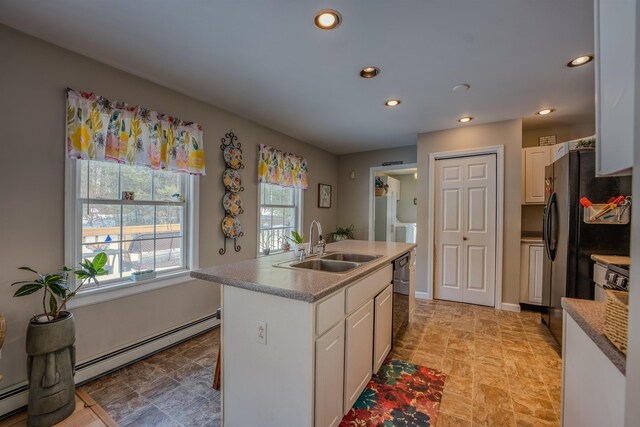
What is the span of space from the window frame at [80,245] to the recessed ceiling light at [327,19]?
1859 mm

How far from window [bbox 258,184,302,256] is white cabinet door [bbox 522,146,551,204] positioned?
10.1 feet

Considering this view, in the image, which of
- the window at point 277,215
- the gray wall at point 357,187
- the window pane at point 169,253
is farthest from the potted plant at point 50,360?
the gray wall at point 357,187

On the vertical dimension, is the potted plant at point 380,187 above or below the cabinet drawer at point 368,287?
above

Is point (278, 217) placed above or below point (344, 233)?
above

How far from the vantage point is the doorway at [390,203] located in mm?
5031

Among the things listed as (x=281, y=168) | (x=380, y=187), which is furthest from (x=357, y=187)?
(x=281, y=168)

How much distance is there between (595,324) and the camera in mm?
933

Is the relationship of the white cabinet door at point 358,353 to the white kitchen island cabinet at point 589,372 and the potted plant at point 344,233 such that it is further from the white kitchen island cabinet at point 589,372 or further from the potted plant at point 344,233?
the potted plant at point 344,233

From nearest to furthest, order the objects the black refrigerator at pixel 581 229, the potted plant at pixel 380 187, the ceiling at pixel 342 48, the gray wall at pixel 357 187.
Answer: the ceiling at pixel 342 48 → the black refrigerator at pixel 581 229 → the gray wall at pixel 357 187 → the potted plant at pixel 380 187

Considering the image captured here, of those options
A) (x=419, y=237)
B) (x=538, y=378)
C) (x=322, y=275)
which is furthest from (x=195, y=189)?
(x=538, y=378)

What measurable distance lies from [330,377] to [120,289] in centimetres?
187

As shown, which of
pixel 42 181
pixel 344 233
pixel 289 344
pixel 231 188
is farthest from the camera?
pixel 344 233

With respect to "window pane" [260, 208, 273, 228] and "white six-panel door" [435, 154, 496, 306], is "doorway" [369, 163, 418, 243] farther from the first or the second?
"window pane" [260, 208, 273, 228]

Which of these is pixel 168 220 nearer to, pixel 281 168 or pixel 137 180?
pixel 137 180
